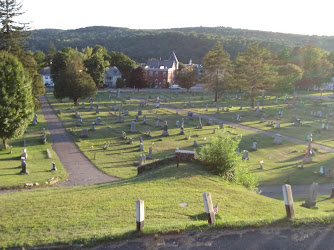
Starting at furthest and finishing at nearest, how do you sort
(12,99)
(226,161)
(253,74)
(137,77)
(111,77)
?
(111,77), (137,77), (253,74), (12,99), (226,161)

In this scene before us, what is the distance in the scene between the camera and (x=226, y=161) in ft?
45.8

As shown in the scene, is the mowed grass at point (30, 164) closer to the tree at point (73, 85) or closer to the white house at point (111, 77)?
the tree at point (73, 85)

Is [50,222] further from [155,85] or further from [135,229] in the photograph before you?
[155,85]

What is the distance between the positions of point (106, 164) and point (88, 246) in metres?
15.6

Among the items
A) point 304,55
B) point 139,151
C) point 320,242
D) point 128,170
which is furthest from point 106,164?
point 304,55

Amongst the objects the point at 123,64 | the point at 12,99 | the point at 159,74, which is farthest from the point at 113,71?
the point at 12,99

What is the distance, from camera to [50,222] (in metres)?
8.90

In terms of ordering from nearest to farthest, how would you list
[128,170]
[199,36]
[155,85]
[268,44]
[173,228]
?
[173,228] < [128,170] < [155,85] < [268,44] < [199,36]

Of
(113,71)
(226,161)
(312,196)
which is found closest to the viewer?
(226,161)

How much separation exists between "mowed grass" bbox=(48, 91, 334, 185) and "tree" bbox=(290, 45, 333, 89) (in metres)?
41.9

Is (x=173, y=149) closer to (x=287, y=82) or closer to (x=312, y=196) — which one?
(x=312, y=196)

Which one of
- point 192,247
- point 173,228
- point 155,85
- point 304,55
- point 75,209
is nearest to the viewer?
point 192,247

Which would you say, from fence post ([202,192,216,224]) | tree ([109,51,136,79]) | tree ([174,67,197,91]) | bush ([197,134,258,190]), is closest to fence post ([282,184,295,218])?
fence post ([202,192,216,224])

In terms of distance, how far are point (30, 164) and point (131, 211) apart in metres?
14.6
